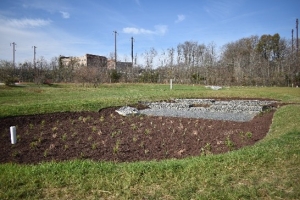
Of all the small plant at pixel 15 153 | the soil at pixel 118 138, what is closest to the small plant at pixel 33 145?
the soil at pixel 118 138

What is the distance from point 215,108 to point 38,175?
10.7 meters

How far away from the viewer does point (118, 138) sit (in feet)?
22.2

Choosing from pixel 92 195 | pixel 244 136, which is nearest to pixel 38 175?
pixel 92 195

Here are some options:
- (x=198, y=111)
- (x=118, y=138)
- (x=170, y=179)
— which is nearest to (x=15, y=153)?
(x=118, y=138)

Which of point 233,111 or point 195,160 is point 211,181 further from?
point 233,111

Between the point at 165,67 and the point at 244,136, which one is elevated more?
the point at 165,67

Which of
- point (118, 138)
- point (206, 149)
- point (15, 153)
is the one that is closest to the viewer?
point (15, 153)

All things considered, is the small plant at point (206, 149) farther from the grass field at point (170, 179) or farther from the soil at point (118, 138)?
the grass field at point (170, 179)

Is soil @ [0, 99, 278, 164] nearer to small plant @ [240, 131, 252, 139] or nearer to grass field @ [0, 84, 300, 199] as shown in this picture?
small plant @ [240, 131, 252, 139]

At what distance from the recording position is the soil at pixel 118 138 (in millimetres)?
5453

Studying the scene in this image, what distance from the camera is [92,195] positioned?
3332 millimetres

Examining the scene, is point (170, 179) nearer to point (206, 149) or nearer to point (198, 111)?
point (206, 149)

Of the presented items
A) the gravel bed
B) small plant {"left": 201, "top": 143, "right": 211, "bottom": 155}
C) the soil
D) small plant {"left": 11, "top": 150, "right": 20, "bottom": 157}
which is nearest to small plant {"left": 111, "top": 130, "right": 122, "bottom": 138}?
the soil

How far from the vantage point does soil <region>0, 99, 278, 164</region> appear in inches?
215
